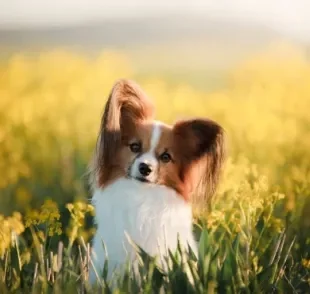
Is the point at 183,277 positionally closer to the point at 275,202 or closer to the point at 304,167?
the point at 275,202

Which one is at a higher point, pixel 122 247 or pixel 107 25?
pixel 107 25

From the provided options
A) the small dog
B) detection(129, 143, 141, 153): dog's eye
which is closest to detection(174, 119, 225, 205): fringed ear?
the small dog

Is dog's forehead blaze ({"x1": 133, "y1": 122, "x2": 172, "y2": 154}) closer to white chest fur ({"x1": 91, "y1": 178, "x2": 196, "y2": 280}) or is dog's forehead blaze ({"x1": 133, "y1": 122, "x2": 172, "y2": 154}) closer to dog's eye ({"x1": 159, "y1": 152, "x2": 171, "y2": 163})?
dog's eye ({"x1": 159, "y1": 152, "x2": 171, "y2": 163})

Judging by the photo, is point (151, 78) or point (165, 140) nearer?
point (165, 140)

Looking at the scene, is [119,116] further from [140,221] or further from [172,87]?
[140,221]

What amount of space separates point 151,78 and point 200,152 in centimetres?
28

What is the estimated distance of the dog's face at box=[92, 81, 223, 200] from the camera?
1623 mm

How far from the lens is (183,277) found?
5.10 ft

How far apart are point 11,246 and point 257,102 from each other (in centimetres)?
88

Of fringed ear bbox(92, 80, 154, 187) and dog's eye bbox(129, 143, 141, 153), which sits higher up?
fringed ear bbox(92, 80, 154, 187)

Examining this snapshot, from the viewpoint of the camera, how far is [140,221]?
168 cm

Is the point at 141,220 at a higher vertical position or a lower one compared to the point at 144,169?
lower

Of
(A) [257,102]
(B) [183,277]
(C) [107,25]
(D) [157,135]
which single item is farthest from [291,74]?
(B) [183,277]

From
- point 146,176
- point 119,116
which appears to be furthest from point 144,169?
point 119,116
